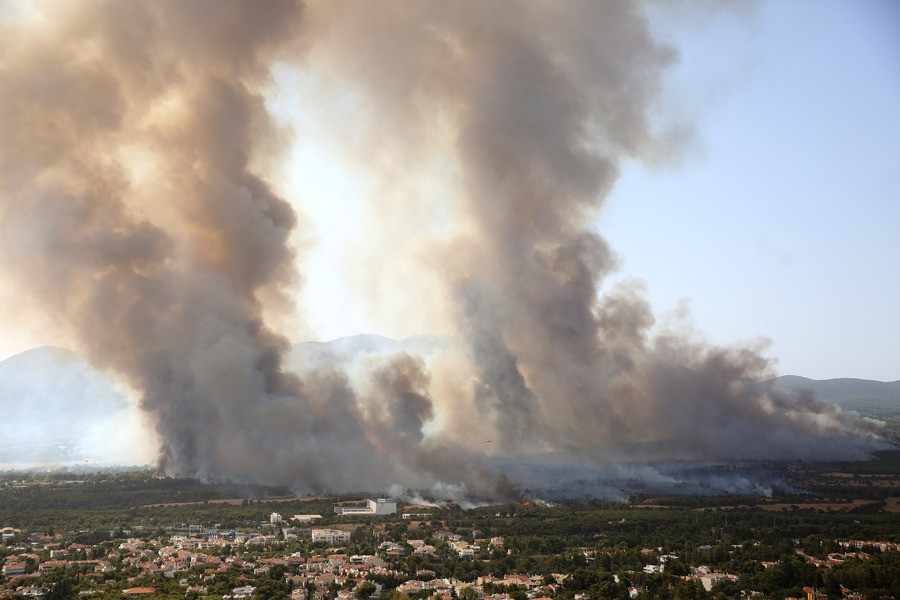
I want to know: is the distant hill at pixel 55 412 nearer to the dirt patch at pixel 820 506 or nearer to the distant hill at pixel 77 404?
the distant hill at pixel 77 404

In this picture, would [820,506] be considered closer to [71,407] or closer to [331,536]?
[331,536]

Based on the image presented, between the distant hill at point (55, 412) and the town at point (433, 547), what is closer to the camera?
the town at point (433, 547)

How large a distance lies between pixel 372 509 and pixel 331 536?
23.7 ft

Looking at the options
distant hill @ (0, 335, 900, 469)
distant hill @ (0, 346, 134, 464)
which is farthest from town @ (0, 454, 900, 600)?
distant hill @ (0, 346, 134, 464)

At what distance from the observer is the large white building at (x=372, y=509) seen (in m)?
→ 47.9

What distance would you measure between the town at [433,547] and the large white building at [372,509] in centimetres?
9

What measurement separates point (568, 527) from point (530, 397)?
15.8 m

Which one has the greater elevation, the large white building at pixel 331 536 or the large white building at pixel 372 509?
the large white building at pixel 372 509

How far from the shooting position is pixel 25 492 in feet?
183

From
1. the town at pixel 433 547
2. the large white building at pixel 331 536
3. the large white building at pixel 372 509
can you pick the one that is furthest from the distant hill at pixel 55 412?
the large white building at pixel 331 536

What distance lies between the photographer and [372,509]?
48.9 meters

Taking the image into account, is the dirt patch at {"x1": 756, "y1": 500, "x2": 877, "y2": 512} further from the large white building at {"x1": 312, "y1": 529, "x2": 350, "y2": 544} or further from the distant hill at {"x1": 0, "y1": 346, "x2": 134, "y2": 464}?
the distant hill at {"x1": 0, "y1": 346, "x2": 134, "y2": 464}

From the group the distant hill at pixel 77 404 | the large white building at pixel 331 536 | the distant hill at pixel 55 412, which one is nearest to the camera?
the large white building at pixel 331 536

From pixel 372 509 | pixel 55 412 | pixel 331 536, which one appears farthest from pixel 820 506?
pixel 55 412
